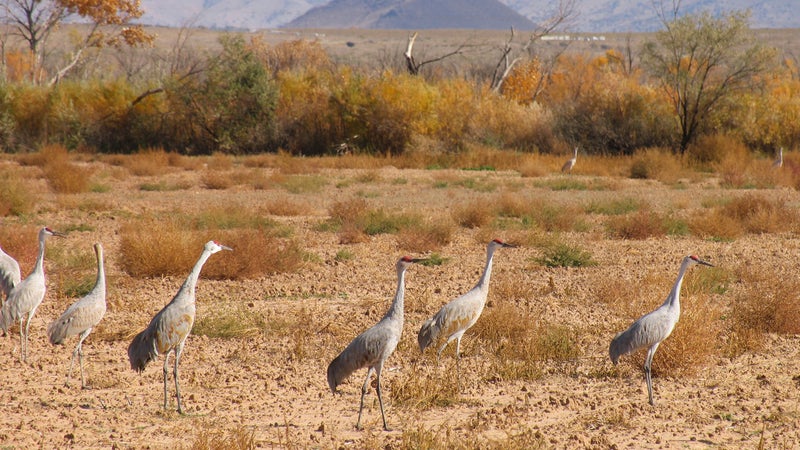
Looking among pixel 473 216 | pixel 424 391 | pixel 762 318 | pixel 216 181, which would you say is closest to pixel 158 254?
pixel 424 391

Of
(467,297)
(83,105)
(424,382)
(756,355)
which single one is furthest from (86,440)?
(83,105)

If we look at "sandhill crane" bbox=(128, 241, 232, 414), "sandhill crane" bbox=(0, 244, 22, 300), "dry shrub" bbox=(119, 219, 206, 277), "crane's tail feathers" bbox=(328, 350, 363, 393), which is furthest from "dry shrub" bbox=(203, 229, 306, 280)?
"crane's tail feathers" bbox=(328, 350, 363, 393)

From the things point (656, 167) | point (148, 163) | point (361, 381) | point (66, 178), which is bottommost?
point (148, 163)

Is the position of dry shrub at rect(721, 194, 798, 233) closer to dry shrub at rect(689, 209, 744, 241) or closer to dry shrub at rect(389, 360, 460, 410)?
dry shrub at rect(689, 209, 744, 241)

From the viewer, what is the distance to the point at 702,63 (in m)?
26.5

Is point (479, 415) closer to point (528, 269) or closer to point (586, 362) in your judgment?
point (586, 362)

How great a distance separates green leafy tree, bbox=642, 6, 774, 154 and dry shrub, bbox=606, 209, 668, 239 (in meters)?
12.9

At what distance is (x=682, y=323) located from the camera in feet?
25.6

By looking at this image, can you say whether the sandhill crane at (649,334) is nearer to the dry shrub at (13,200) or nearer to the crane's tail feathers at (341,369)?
the crane's tail feathers at (341,369)

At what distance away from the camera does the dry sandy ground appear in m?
6.23

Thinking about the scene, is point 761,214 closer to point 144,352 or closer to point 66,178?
point 144,352

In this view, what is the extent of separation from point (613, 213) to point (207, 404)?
12030 millimetres

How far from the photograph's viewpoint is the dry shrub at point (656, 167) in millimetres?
23080

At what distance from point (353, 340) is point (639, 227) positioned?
9049 mm
